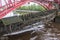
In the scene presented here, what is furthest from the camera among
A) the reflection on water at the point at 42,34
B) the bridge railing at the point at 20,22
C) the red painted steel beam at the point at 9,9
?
the reflection on water at the point at 42,34

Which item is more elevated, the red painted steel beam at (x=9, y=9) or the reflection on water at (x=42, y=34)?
the red painted steel beam at (x=9, y=9)

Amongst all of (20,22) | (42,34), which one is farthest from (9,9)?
(42,34)

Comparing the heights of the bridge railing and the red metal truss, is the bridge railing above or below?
below

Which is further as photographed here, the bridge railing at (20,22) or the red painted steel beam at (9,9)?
the bridge railing at (20,22)

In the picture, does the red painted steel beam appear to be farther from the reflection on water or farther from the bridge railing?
the reflection on water

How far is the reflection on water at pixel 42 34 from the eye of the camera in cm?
347

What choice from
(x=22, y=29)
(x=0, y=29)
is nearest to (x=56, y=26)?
(x=22, y=29)

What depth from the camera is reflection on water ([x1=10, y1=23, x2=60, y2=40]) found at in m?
3.47

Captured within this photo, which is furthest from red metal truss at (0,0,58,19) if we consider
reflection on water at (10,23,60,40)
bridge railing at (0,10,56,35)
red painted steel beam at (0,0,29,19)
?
reflection on water at (10,23,60,40)

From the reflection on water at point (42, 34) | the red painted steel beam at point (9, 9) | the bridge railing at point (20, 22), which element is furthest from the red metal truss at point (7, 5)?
the reflection on water at point (42, 34)

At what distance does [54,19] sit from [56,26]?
33 cm

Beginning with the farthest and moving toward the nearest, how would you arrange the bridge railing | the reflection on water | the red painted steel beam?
the reflection on water → the bridge railing → the red painted steel beam

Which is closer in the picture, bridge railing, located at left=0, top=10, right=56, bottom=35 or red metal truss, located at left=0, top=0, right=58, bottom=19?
red metal truss, located at left=0, top=0, right=58, bottom=19

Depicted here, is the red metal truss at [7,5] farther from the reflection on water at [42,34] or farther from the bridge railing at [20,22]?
the reflection on water at [42,34]
